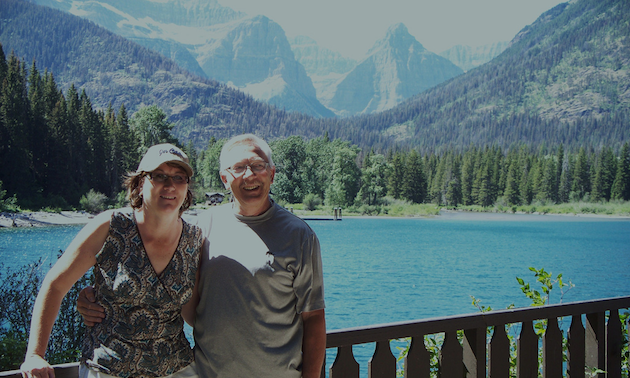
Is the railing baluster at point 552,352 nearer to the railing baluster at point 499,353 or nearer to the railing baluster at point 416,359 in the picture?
the railing baluster at point 499,353

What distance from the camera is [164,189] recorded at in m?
1.12

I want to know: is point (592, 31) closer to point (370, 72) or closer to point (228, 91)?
point (228, 91)

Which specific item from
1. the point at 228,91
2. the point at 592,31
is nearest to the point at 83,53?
the point at 228,91

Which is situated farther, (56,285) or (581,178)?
(581,178)

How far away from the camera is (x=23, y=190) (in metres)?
32.5

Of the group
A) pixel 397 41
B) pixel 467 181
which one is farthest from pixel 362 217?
pixel 397 41

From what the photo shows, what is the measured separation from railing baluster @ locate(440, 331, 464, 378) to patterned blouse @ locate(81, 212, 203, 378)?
0.83 m

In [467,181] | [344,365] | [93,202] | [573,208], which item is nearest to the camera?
[344,365]

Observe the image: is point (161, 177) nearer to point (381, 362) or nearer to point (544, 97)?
point (381, 362)

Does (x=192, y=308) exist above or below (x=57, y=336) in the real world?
above

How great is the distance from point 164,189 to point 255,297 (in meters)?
0.29

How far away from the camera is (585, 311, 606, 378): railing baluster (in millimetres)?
1957

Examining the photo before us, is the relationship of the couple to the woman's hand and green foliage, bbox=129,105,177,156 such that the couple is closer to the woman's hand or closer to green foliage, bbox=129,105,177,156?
the woman's hand

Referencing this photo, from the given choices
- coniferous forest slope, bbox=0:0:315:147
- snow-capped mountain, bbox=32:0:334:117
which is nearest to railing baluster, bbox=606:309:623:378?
coniferous forest slope, bbox=0:0:315:147
